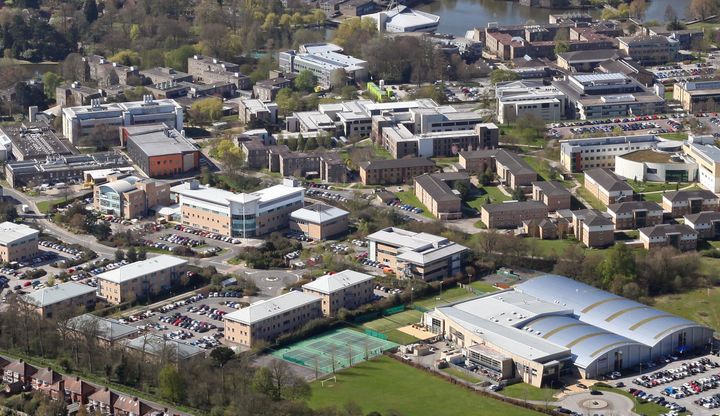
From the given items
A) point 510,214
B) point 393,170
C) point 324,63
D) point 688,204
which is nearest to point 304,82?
point 324,63

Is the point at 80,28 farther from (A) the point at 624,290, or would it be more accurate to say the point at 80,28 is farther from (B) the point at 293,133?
(A) the point at 624,290

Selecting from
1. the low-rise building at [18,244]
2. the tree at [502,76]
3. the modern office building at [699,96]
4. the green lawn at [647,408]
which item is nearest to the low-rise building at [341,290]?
the green lawn at [647,408]

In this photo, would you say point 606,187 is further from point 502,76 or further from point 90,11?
point 90,11

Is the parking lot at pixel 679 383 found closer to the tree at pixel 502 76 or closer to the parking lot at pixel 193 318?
the parking lot at pixel 193 318

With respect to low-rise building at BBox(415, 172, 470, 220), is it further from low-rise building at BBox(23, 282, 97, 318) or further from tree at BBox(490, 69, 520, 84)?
tree at BBox(490, 69, 520, 84)

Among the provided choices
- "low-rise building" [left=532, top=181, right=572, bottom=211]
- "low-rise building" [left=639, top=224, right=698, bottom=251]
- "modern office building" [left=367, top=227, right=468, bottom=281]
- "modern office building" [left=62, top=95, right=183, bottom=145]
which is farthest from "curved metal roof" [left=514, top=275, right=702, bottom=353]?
"modern office building" [left=62, top=95, right=183, bottom=145]

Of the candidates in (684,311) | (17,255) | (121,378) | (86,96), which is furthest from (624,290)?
(86,96)
